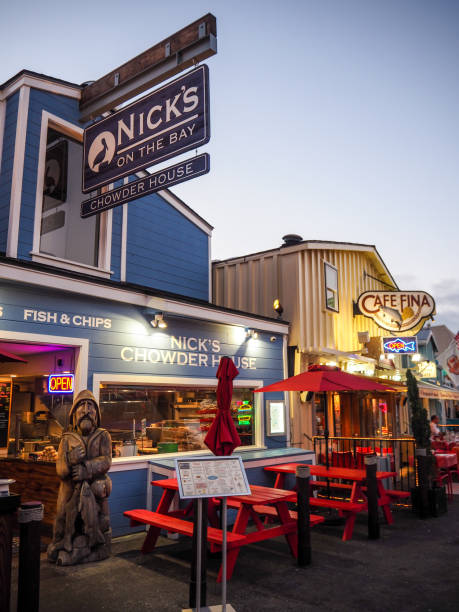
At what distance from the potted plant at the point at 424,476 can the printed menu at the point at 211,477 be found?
17.0 ft

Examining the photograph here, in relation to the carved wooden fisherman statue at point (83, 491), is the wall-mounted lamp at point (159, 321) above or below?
above

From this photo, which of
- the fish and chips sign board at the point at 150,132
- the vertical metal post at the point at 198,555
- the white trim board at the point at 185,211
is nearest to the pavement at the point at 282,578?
the vertical metal post at the point at 198,555

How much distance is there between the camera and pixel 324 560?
236 inches

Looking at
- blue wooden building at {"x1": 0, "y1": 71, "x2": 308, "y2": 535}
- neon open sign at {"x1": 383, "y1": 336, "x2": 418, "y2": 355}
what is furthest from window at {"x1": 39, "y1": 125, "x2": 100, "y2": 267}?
neon open sign at {"x1": 383, "y1": 336, "x2": 418, "y2": 355}

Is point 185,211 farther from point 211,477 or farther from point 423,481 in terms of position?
point 211,477

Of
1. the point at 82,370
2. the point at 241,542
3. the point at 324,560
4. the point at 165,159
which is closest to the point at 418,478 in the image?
the point at 324,560

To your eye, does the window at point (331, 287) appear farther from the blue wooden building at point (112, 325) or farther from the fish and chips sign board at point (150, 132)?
the fish and chips sign board at point (150, 132)

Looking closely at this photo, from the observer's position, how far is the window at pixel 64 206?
10.0 m

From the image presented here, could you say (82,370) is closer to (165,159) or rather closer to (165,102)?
(165,159)

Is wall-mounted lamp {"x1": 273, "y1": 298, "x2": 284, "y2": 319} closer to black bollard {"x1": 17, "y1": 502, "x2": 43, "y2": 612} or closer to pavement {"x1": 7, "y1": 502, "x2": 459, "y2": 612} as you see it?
pavement {"x1": 7, "y1": 502, "x2": 459, "y2": 612}

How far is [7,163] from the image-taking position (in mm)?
7695

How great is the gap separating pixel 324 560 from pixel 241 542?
1.33m

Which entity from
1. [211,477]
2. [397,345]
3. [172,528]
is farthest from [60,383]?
[397,345]

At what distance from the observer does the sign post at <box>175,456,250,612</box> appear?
4168 millimetres
